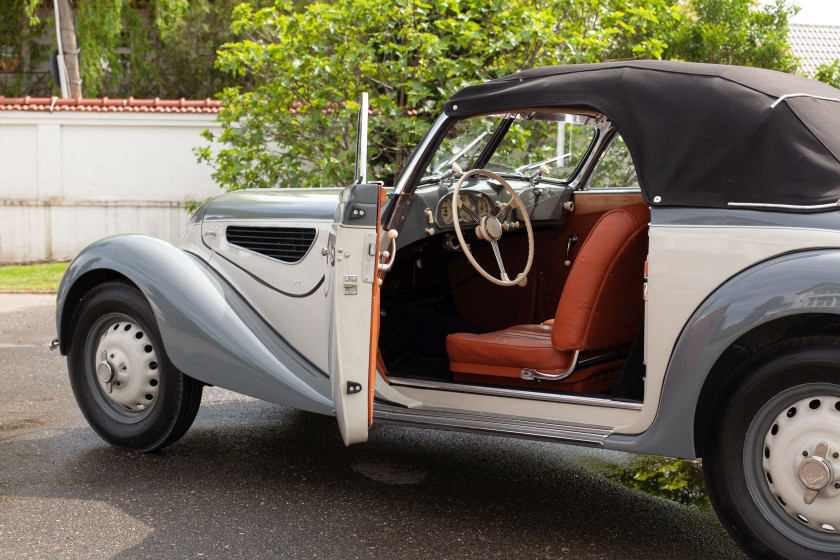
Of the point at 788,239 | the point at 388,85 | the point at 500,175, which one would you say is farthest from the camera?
the point at 388,85

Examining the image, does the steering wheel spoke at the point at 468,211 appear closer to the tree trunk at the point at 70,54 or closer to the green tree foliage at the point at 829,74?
the green tree foliage at the point at 829,74

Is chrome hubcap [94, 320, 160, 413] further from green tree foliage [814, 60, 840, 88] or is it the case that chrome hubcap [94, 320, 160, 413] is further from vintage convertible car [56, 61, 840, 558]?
green tree foliage [814, 60, 840, 88]

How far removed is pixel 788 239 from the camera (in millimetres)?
3051

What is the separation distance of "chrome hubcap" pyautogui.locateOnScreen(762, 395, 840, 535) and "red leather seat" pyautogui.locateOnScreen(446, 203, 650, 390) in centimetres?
92

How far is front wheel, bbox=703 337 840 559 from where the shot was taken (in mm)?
2955

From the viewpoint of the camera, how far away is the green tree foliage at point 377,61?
31.4 feet

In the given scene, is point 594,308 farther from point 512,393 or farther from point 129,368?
point 129,368

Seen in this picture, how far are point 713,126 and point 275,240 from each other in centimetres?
227

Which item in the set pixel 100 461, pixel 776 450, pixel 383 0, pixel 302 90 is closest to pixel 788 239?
pixel 776 450

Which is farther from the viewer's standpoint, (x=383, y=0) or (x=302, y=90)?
(x=302, y=90)

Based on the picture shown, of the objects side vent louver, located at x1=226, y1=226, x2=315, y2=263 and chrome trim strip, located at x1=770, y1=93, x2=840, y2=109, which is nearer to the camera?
chrome trim strip, located at x1=770, y1=93, x2=840, y2=109

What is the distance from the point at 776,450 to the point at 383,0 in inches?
294

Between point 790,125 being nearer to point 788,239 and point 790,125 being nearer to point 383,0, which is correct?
point 788,239

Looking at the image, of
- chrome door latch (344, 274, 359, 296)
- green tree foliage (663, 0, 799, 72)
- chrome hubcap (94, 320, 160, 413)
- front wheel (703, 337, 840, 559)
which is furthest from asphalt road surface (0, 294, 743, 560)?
green tree foliage (663, 0, 799, 72)
